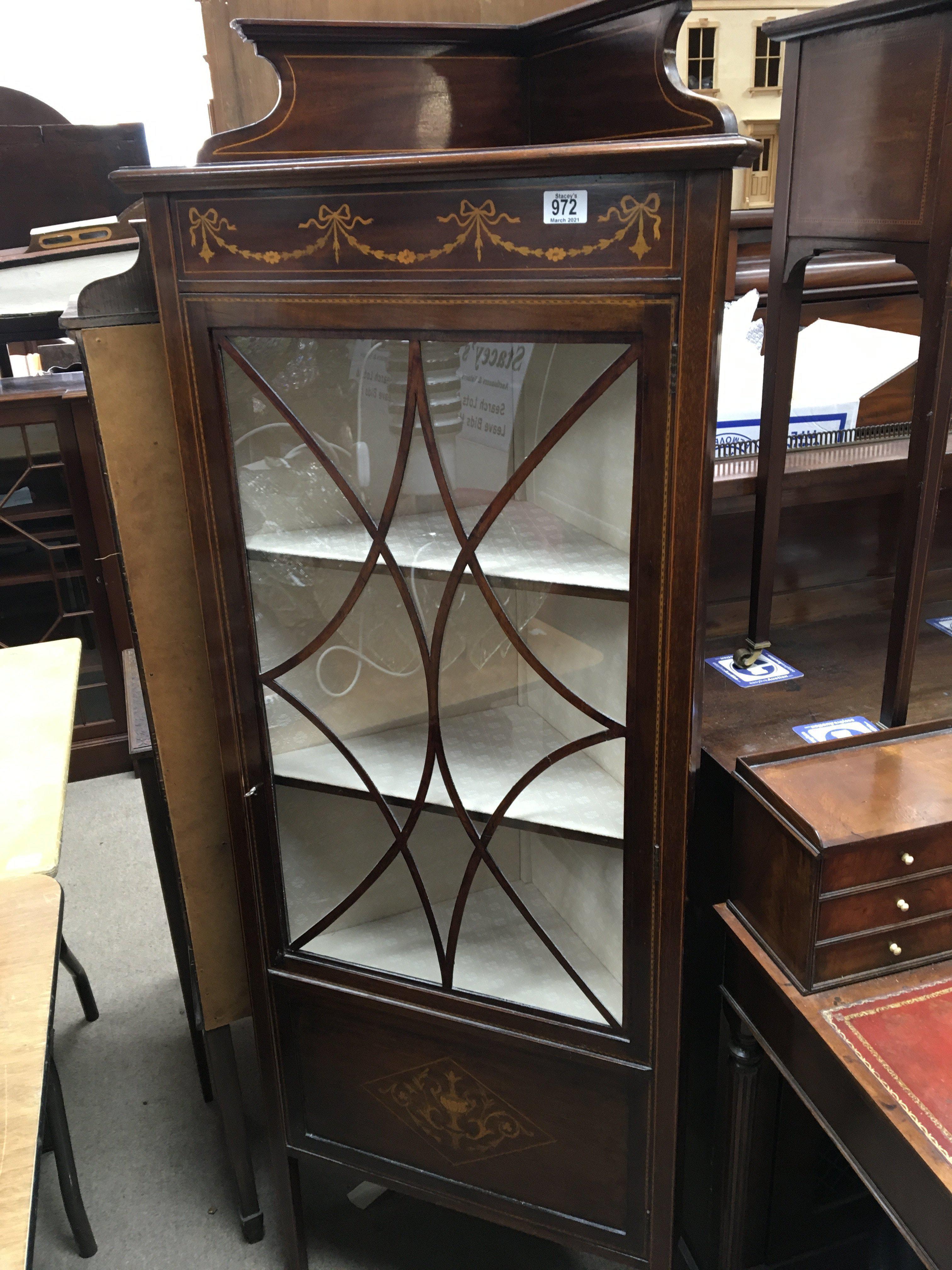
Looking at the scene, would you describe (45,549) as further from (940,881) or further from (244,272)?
(940,881)

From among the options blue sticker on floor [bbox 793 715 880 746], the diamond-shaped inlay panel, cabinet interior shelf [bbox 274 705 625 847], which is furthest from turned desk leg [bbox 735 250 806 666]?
the diamond-shaped inlay panel

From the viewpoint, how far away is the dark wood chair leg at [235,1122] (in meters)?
1.52

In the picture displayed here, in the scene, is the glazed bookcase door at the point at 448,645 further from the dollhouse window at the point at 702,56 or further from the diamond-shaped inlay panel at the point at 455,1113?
the dollhouse window at the point at 702,56

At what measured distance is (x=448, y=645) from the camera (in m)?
1.10

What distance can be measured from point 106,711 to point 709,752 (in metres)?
2.23

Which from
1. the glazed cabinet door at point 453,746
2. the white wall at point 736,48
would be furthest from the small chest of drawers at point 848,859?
the white wall at point 736,48

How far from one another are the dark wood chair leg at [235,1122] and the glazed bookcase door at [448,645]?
0.34 metres

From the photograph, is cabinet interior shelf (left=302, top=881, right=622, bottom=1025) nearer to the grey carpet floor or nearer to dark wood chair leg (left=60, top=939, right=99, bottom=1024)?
the grey carpet floor

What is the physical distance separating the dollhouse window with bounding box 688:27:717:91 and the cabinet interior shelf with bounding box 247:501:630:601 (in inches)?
60.5

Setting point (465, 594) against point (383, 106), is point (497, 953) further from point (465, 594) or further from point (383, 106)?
point (383, 106)

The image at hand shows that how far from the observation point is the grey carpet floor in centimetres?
157

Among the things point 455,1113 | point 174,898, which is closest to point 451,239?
point 455,1113

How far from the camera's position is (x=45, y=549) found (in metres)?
2.71

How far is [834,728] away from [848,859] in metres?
0.30
